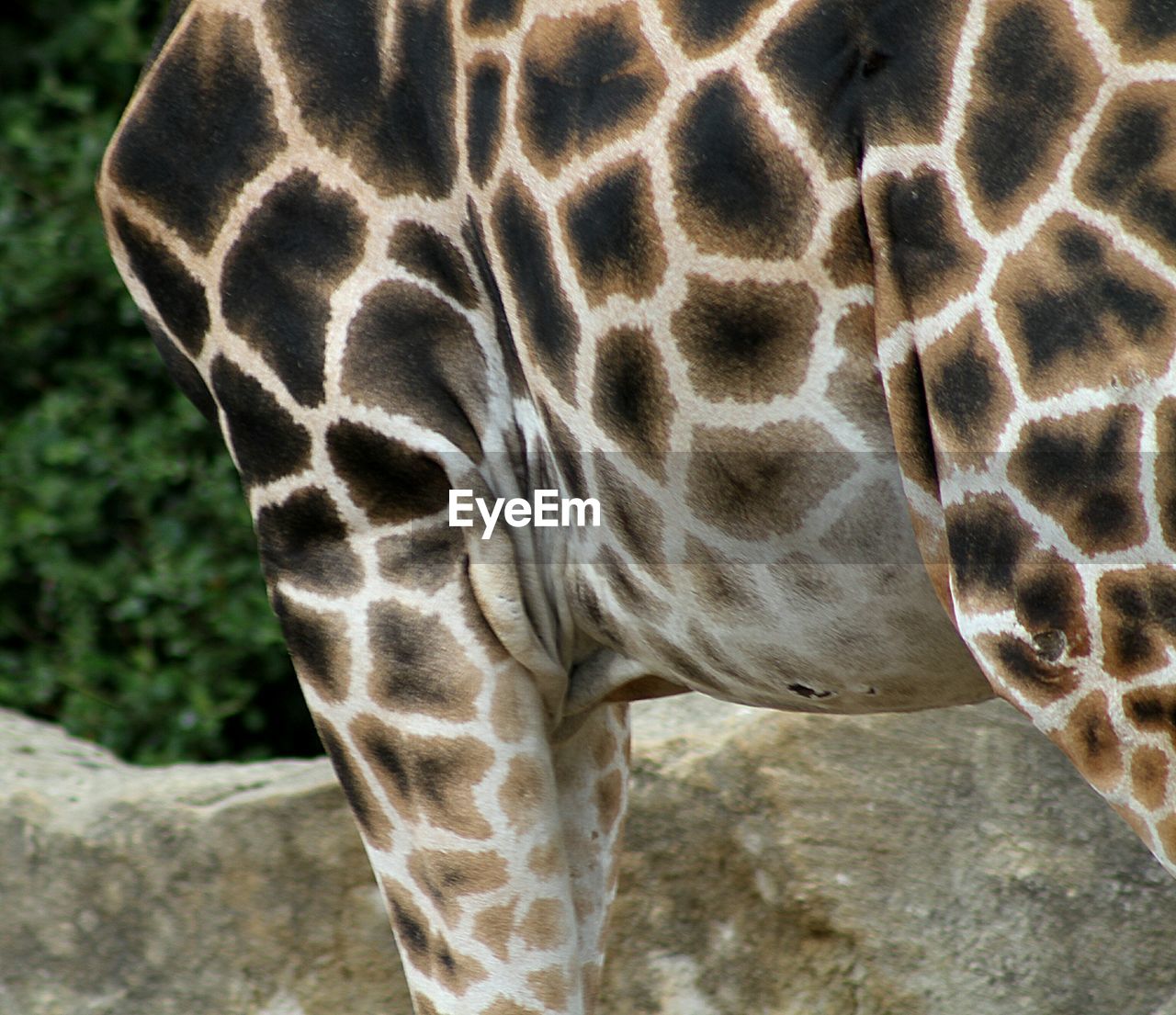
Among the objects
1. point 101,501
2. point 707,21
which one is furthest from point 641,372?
point 101,501

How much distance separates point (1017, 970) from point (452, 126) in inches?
50.4

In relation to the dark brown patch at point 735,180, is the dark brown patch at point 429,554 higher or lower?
lower

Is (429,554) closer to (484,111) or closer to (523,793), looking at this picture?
(523,793)

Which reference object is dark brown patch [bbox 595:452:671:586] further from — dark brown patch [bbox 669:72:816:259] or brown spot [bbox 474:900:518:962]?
brown spot [bbox 474:900:518:962]

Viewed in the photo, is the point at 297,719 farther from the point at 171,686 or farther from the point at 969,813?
the point at 969,813

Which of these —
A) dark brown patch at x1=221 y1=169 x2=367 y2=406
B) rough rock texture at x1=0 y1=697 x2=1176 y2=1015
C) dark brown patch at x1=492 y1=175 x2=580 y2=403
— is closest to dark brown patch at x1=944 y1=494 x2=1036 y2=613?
dark brown patch at x1=492 y1=175 x2=580 y2=403

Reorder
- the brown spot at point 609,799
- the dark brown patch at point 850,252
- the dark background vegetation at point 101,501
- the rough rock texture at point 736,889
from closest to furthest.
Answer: the dark brown patch at point 850,252 → the brown spot at point 609,799 → the rough rock texture at point 736,889 → the dark background vegetation at point 101,501

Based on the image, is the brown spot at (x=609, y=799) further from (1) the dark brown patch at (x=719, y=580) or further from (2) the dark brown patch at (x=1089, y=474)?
(2) the dark brown patch at (x=1089, y=474)

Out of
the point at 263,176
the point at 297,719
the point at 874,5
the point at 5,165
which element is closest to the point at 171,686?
the point at 297,719

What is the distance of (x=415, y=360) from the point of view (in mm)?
1269

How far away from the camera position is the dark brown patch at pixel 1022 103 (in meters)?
0.88

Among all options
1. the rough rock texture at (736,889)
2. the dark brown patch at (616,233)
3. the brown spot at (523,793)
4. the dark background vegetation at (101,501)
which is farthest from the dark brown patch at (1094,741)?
the dark background vegetation at (101,501)

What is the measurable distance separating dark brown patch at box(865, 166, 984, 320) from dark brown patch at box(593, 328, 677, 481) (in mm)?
195

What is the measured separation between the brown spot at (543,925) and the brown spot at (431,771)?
0.08 m
